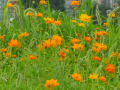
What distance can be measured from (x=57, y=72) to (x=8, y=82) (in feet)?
1.65

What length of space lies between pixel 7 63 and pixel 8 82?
0.53m

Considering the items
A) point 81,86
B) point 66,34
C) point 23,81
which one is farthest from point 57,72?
point 66,34

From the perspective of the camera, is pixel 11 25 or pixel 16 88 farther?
pixel 11 25

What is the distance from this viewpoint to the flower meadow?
2553 millimetres

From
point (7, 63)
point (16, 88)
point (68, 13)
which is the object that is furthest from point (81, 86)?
point (68, 13)

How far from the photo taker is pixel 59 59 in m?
2.71

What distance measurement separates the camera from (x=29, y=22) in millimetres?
4496

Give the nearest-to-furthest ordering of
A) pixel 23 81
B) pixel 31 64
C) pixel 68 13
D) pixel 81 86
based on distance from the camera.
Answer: pixel 81 86 < pixel 23 81 < pixel 31 64 < pixel 68 13

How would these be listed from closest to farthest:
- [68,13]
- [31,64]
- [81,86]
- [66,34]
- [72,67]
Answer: [81,86] < [31,64] < [72,67] < [66,34] < [68,13]

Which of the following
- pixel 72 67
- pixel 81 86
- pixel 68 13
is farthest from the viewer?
pixel 68 13

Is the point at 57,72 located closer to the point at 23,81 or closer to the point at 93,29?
the point at 23,81

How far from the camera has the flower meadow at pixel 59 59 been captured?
255 cm

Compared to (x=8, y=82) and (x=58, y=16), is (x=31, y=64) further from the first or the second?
(x=58, y=16)

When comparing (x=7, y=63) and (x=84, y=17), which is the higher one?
(x=84, y=17)
